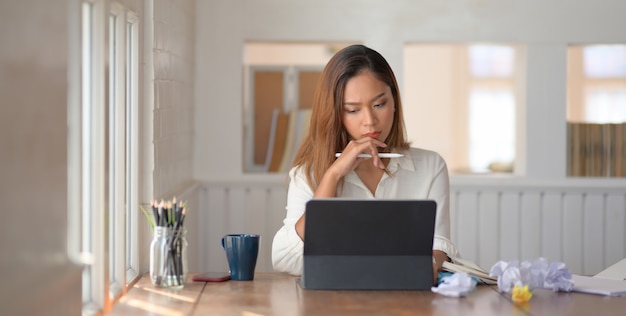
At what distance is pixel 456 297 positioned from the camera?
2543 mm

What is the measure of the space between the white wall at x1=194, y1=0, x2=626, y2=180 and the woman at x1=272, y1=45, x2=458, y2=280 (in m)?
1.96

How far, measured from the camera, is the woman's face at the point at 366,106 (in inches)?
120

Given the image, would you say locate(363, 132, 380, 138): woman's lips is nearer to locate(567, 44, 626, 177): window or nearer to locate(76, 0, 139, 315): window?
locate(76, 0, 139, 315): window

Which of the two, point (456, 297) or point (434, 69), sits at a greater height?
point (434, 69)

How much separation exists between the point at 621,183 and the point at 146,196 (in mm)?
2882

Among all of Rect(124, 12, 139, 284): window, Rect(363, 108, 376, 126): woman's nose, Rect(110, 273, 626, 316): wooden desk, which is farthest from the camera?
Rect(124, 12, 139, 284): window

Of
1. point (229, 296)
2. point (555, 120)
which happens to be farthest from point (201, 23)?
point (229, 296)

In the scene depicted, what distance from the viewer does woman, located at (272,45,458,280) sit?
2943mm

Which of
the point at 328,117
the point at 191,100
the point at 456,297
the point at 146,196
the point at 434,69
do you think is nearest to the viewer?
the point at 456,297

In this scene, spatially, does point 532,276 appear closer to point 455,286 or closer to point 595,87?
point 455,286

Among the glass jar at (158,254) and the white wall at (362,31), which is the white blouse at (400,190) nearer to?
the glass jar at (158,254)

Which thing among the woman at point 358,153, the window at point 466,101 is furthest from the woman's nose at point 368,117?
the window at point 466,101

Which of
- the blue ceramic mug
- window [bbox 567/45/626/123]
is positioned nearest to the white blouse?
the blue ceramic mug

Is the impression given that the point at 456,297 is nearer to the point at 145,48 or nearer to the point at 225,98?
the point at 145,48
